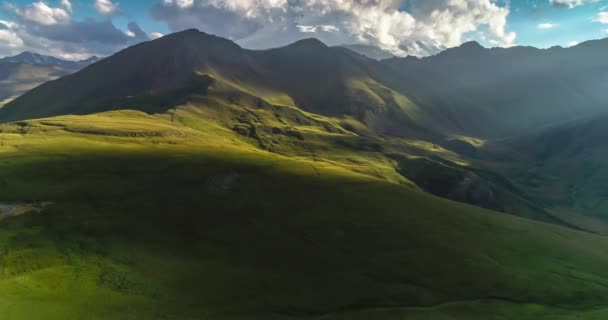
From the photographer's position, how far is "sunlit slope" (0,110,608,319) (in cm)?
6594

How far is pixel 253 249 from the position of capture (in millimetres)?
91438

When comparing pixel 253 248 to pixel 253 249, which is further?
pixel 253 248

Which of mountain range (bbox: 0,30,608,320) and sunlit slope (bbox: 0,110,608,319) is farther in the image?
mountain range (bbox: 0,30,608,320)

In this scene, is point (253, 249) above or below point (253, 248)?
below

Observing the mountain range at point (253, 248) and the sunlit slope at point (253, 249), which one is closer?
the sunlit slope at point (253, 249)

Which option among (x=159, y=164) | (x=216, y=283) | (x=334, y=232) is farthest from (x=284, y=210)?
(x=159, y=164)

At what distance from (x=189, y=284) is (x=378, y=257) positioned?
45673 mm

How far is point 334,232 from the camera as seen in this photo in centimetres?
10506

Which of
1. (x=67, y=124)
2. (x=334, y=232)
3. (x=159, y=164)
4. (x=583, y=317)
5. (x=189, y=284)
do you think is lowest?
(x=189, y=284)

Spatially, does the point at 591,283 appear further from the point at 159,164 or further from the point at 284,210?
the point at 159,164

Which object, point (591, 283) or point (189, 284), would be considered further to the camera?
point (591, 283)

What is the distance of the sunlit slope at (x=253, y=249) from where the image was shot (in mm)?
65938

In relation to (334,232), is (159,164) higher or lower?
higher

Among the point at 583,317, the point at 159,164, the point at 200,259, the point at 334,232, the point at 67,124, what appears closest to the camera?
the point at 583,317
